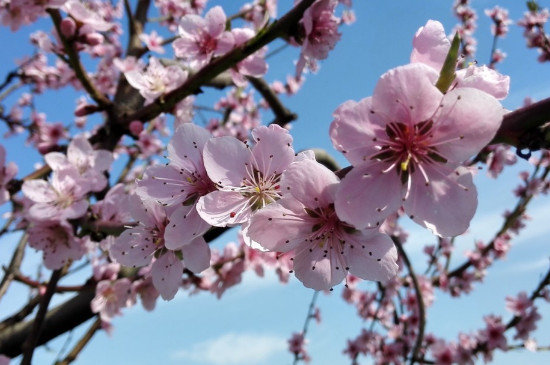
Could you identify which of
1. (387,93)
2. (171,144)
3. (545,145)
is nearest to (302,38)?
(171,144)

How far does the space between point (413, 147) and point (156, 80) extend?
178cm

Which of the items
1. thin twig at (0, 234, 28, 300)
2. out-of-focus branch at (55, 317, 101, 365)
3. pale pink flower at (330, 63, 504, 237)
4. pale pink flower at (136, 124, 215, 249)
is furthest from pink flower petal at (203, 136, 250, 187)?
thin twig at (0, 234, 28, 300)

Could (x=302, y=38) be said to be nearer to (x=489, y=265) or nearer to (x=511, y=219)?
(x=511, y=219)

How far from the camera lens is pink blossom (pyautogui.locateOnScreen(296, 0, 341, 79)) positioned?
1921 mm

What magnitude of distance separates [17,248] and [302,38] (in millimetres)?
2627

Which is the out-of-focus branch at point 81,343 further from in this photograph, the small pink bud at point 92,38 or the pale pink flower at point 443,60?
the pale pink flower at point 443,60

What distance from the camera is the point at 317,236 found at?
1053 millimetres

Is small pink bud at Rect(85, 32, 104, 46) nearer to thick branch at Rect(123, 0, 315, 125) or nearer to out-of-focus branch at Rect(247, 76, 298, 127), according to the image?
thick branch at Rect(123, 0, 315, 125)

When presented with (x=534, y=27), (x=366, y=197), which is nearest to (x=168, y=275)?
(x=366, y=197)

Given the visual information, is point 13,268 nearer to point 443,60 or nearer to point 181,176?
point 181,176

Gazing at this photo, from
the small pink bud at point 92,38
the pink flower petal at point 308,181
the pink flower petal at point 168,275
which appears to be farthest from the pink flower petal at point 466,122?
the small pink bud at point 92,38

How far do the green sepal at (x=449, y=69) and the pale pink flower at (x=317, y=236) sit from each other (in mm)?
294

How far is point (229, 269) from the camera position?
11.1 ft

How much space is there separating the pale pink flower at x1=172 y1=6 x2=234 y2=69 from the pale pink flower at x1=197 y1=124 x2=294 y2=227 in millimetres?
1165
